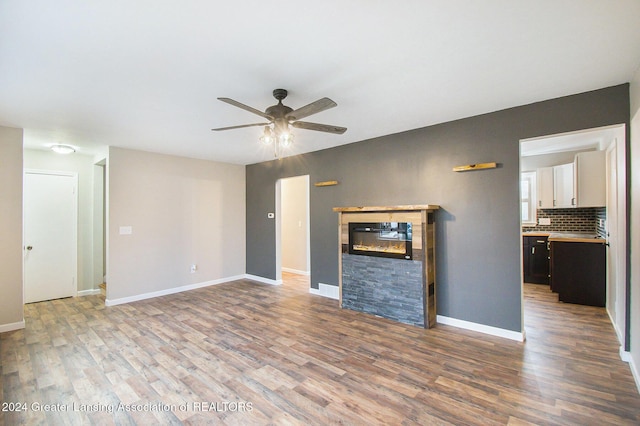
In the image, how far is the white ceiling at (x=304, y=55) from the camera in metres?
1.61

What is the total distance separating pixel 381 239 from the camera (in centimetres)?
388

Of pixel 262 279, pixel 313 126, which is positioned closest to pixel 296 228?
pixel 262 279

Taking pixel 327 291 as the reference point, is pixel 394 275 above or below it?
above

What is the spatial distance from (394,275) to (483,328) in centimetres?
115

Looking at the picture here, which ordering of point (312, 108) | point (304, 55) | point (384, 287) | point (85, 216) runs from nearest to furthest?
point (304, 55) < point (312, 108) < point (384, 287) < point (85, 216)

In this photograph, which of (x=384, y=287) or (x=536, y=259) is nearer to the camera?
(x=384, y=287)

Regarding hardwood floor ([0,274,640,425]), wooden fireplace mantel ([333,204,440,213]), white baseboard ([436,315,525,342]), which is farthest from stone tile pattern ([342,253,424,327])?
wooden fireplace mantel ([333,204,440,213])

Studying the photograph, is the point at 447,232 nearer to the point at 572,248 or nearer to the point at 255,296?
the point at 572,248

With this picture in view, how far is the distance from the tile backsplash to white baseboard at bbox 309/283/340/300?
14.4 feet

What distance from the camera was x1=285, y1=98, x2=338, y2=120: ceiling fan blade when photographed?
2.10 m

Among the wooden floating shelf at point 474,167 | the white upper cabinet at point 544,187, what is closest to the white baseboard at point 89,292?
the wooden floating shelf at point 474,167

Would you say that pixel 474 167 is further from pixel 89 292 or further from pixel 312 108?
pixel 89 292

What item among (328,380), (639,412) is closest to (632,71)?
(639,412)

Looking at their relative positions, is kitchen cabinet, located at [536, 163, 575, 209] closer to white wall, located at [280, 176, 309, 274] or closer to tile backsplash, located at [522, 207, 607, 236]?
tile backsplash, located at [522, 207, 607, 236]
